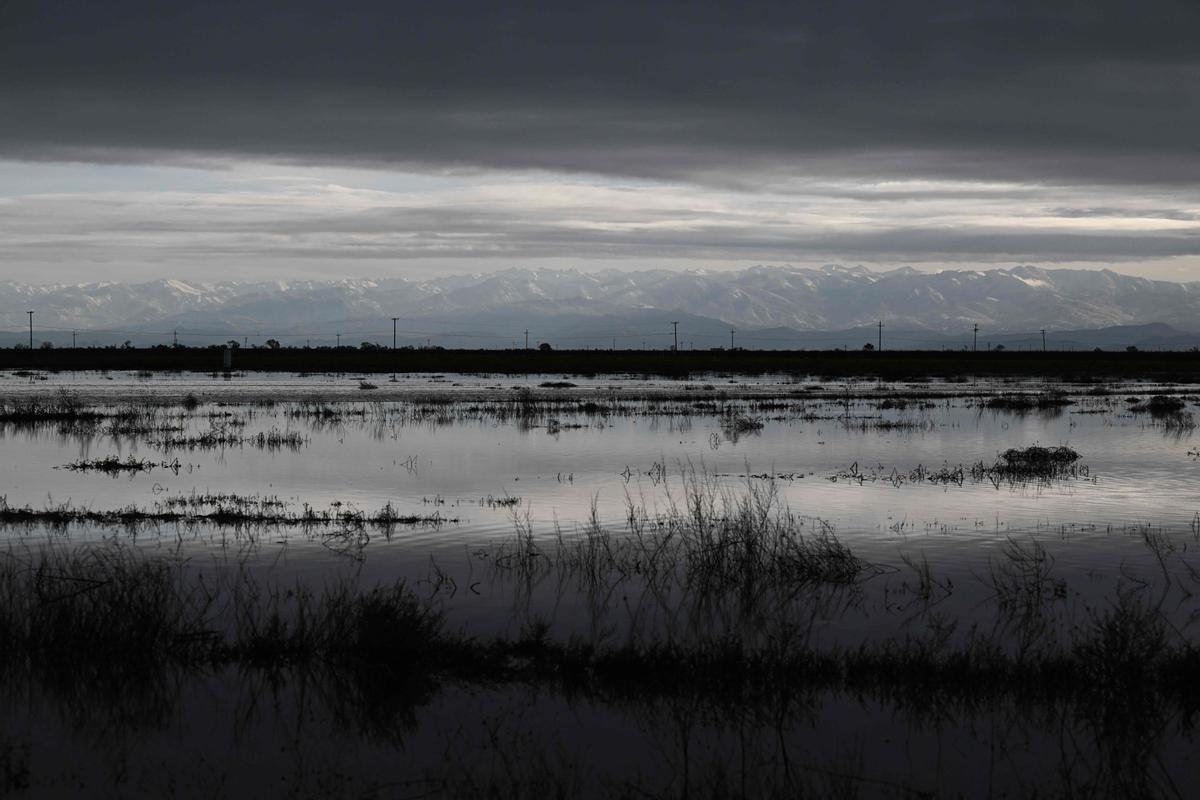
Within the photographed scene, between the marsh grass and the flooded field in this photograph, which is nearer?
the flooded field

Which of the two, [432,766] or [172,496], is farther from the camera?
[172,496]

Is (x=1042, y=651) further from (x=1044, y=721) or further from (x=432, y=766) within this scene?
(x=432, y=766)

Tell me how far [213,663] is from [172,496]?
12.2 meters

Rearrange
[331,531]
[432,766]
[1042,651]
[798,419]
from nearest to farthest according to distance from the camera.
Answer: [432,766] → [1042,651] → [331,531] → [798,419]

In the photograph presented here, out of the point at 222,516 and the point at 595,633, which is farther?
the point at 222,516

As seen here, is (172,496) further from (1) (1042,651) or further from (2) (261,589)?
(1) (1042,651)

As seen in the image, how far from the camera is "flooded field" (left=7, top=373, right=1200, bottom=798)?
1020 cm

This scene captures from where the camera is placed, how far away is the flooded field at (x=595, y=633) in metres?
10.2

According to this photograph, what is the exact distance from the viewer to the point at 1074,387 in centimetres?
8181

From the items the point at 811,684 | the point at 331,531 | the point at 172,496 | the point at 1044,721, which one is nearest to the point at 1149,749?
the point at 1044,721

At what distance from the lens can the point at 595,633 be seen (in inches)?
534

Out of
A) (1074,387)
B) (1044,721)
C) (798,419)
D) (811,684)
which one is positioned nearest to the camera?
(1044,721)

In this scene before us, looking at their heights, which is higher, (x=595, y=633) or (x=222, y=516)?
(x=222, y=516)

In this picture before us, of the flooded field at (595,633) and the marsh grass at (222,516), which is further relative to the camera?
the marsh grass at (222,516)
